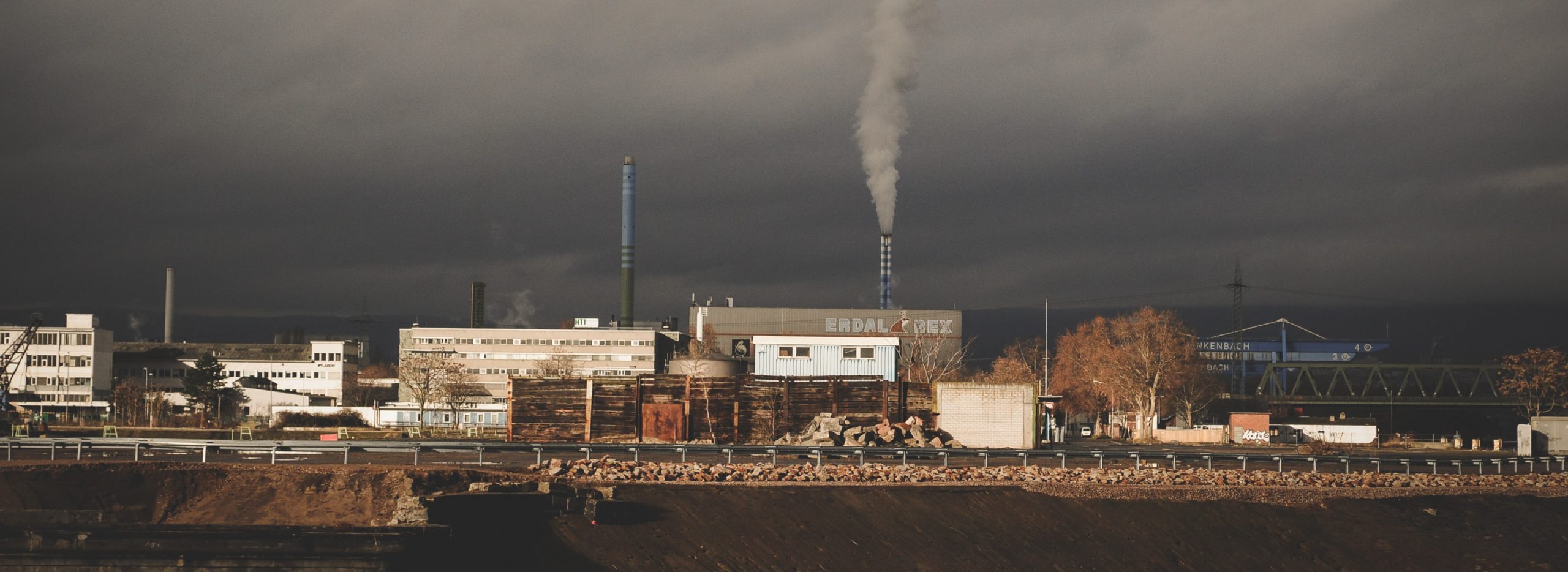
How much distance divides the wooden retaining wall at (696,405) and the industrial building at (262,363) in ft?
294

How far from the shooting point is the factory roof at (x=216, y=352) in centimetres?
14100

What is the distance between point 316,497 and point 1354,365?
10134cm

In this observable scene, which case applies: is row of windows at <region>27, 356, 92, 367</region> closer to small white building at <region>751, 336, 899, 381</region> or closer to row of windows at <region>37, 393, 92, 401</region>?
row of windows at <region>37, 393, 92, 401</region>

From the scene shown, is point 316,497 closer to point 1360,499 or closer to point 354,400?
point 1360,499

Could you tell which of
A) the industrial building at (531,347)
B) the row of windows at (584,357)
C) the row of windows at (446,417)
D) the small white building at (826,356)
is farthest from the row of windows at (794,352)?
the row of windows at (584,357)

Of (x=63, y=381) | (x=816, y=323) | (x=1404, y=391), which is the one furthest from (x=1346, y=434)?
(x=63, y=381)

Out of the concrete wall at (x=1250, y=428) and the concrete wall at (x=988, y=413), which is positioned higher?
→ the concrete wall at (x=988, y=413)

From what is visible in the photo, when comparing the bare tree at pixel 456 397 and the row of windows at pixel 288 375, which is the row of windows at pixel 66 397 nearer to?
the row of windows at pixel 288 375

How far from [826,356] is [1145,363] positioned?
1224 inches

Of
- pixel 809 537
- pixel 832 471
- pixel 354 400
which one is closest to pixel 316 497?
pixel 809 537

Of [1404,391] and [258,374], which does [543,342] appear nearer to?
[258,374]

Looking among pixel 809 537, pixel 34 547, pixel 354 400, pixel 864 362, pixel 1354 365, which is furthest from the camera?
pixel 354 400

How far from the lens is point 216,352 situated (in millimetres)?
146500

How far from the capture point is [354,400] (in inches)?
5561
